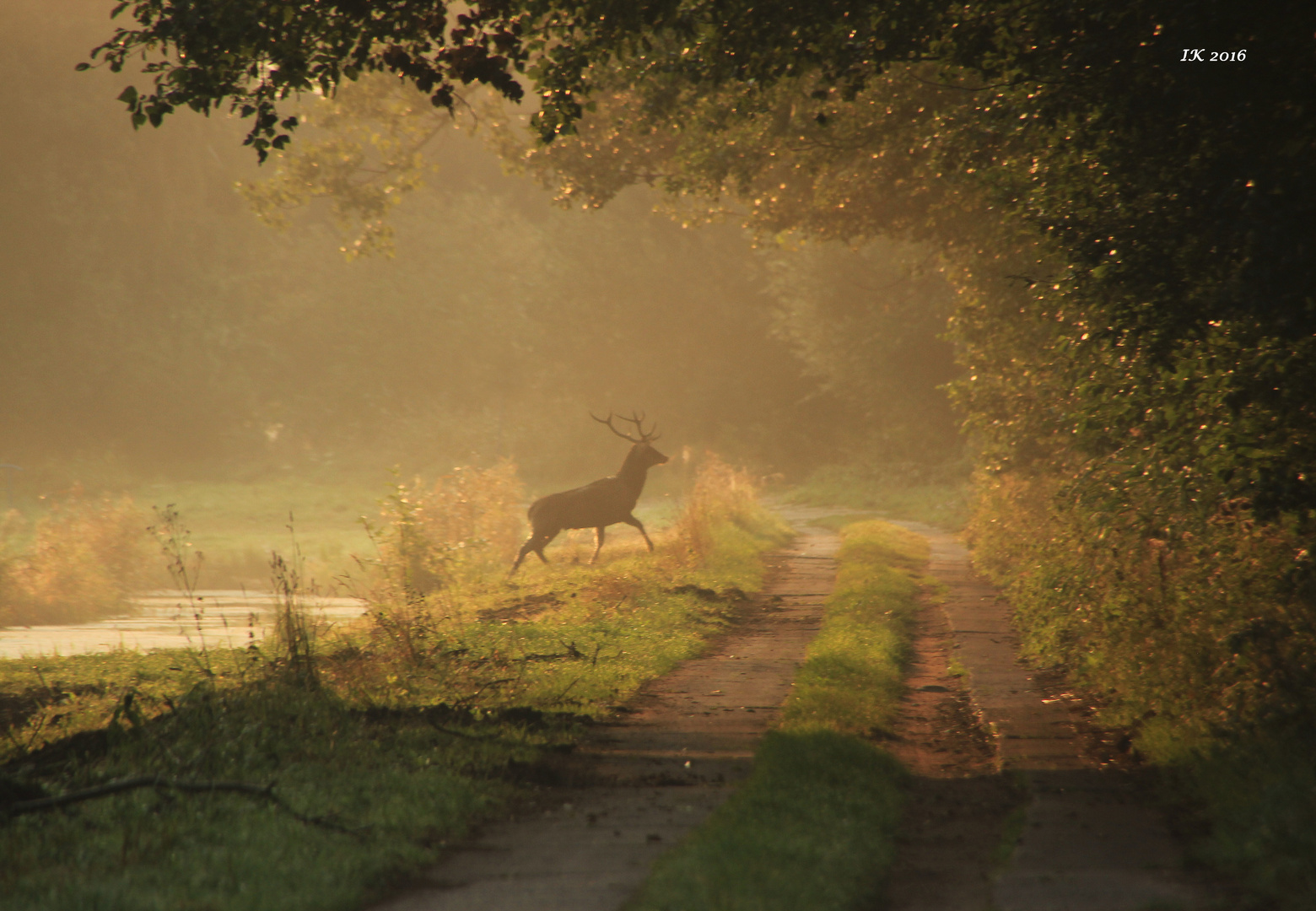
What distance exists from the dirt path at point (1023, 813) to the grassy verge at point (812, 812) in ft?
0.73

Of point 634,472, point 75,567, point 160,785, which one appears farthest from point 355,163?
point 160,785

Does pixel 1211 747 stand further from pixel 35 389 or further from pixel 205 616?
pixel 35 389

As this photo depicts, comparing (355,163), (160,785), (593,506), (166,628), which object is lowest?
(166,628)

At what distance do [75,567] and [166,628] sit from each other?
5.30 meters

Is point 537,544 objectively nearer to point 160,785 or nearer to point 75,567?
point 75,567

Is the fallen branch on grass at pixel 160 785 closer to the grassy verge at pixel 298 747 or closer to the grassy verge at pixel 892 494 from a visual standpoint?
the grassy verge at pixel 298 747

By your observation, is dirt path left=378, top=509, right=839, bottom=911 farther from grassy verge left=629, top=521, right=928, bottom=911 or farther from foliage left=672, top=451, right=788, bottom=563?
foliage left=672, top=451, right=788, bottom=563

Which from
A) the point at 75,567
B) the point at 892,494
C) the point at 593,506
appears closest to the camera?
the point at 593,506

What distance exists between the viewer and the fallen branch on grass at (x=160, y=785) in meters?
5.38

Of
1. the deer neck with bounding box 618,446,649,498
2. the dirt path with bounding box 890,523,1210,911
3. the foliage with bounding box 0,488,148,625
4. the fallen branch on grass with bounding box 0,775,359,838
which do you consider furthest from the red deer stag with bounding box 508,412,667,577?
the fallen branch on grass with bounding box 0,775,359,838

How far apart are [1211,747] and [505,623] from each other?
26.9 feet

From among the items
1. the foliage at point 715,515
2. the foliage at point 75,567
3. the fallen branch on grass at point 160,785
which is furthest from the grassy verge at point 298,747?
the foliage at point 75,567

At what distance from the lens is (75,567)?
78.5 feet

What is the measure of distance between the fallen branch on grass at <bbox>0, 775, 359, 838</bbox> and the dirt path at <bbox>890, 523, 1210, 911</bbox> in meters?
3.11
